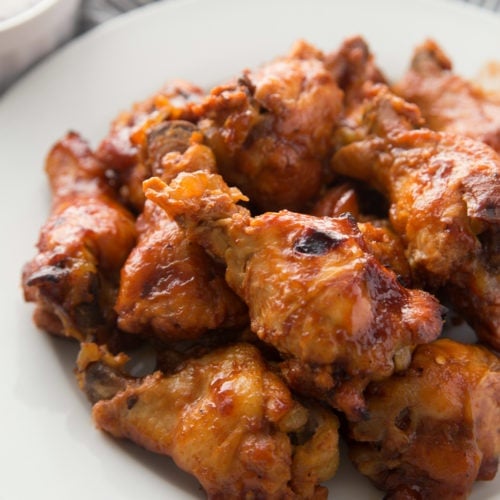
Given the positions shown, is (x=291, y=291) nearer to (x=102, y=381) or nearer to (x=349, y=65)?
(x=102, y=381)

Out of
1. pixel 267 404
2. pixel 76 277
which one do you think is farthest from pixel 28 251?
pixel 267 404

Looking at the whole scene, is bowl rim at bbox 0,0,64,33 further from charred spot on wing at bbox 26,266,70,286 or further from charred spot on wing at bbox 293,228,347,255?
charred spot on wing at bbox 293,228,347,255

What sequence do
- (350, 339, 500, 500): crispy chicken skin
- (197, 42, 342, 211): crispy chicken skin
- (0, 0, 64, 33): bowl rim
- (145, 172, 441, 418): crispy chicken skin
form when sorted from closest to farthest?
(145, 172, 441, 418): crispy chicken skin
(350, 339, 500, 500): crispy chicken skin
(197, 42, 342, 211): crispy chicken skin
(0, 0, 64, 33): bowl rim

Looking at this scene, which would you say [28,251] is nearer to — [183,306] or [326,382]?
[183,306]

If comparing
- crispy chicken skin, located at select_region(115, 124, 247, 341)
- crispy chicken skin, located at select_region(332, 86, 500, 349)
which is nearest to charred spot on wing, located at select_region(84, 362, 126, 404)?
crispy chicken skin, located at select_region(115, 124, 247, 341)

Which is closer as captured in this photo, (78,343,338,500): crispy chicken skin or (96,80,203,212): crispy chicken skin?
(78,343,338,500): crispy chicken skin

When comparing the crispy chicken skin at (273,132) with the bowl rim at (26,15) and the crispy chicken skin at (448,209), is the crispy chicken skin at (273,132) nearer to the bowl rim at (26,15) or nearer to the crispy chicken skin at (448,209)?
the crispy chicken skin at (448,209)

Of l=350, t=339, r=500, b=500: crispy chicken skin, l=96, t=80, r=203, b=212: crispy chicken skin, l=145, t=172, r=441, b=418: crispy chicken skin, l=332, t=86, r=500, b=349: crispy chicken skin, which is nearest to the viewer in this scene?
l=145, t=172, r=441, b=418: crispy chicken skin
